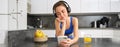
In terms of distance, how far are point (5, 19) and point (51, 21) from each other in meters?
1.62

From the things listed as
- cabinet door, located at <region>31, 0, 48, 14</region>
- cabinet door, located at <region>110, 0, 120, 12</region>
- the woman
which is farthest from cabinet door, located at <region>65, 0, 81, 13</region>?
the woman

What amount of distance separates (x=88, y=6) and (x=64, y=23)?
2.30 m

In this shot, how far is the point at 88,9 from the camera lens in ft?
10.9

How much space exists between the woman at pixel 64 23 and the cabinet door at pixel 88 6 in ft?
7.23

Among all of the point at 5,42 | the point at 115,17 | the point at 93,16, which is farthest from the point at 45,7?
the point at 5,42

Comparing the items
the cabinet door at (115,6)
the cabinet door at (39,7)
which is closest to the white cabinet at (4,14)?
the cabinet door at (39,7)

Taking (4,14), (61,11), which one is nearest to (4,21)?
(4,14)

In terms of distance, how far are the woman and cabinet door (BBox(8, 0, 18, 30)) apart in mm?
1347

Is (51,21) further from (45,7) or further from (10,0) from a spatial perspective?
(10,0)

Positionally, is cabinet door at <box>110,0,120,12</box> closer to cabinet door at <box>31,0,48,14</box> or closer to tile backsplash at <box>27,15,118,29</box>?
tile backsplash at <box>27,15,118,29</box>

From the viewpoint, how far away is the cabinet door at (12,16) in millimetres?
2356

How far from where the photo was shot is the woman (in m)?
1.07

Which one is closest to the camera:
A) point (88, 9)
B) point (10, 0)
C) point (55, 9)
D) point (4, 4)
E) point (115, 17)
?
point (55, 9)

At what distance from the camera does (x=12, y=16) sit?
8.04 ft
